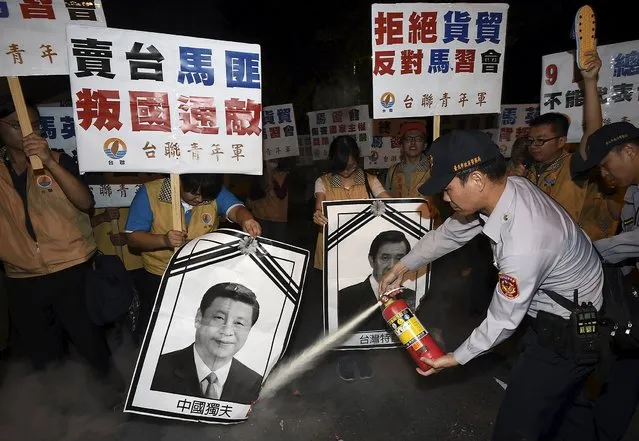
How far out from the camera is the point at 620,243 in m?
2.79

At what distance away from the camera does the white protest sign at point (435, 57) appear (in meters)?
3.45

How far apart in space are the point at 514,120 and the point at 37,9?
6.84m

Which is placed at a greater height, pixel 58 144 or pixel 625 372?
pixel 58 144

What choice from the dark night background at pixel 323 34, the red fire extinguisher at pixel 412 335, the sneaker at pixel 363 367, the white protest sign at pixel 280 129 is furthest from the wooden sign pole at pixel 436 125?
the dark night background at pixel 323 34

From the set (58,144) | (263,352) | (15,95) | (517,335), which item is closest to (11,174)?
(15,95)

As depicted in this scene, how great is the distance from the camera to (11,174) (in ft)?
9.98

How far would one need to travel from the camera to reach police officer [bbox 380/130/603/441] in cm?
214

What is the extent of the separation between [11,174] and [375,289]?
2976 mm

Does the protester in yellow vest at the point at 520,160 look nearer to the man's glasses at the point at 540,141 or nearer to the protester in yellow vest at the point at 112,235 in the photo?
the man's glasses at the point at 540,141

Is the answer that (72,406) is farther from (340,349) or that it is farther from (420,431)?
(420,431)

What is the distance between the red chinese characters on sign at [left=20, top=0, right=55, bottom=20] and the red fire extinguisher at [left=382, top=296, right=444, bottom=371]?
2.80m

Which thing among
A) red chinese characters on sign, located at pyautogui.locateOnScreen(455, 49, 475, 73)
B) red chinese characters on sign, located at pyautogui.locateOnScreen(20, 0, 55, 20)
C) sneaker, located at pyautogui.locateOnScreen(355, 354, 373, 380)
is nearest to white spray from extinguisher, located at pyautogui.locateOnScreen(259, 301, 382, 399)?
sneaker, located at pyautogui.locateOnScreen(355, 354, 373, 380)

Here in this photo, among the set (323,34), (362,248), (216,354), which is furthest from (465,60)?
(323,34)

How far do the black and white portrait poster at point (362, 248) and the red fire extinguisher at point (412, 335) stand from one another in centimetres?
109
